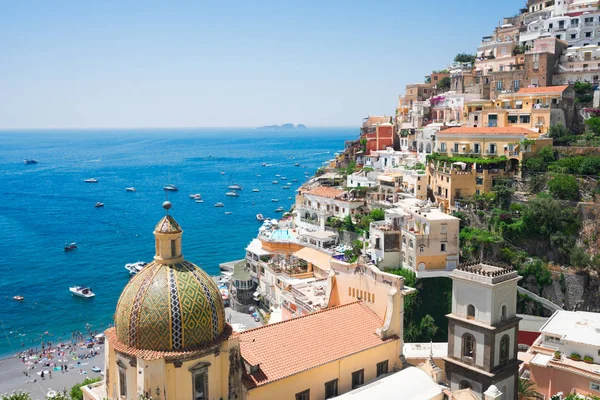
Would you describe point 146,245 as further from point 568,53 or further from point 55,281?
point 568,53

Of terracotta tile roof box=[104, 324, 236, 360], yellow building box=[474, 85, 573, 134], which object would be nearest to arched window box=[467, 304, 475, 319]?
terracotta tile roof box=[104, 324, 236, 360]

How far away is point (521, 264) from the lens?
1539 inches

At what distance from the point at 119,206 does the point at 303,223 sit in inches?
2333

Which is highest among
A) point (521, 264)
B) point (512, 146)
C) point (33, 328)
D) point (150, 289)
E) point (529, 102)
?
point (529, 102)

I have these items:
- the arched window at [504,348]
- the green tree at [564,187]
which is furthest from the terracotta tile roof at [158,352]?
the green tree at [564,187]

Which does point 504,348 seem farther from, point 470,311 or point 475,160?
point 475,160

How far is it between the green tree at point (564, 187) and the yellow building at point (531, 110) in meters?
7.68

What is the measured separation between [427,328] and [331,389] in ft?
67.3

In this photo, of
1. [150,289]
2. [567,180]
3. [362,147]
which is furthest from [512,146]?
[150,289]

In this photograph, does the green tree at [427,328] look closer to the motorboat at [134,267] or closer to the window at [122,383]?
the window at [122,383]

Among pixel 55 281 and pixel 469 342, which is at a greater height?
pixel 469 342

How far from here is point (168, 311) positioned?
1502cm

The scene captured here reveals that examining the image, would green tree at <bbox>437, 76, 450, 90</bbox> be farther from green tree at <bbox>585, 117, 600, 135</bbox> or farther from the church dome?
the church dome

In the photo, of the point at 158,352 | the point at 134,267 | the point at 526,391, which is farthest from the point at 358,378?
the point at 134,267
